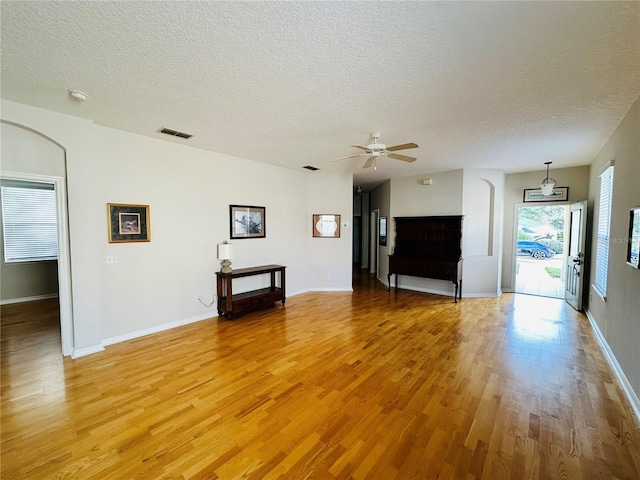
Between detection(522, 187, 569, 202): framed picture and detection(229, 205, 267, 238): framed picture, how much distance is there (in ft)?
18.8

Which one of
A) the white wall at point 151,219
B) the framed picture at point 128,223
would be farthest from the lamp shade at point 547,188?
the framed picture at point 128,223

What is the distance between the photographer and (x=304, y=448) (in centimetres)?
183

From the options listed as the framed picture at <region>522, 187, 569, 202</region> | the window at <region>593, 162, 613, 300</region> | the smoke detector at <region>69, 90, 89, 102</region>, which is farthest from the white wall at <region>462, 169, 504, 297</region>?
the smoke detector at <region>69, 90, 89, 102</region>

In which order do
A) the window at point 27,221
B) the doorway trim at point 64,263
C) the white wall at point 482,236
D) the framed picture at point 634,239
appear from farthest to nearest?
the white wall at point 482,236, the window at point 27,221, the doorway trim at point 64,263, the framed picture at point 634,239

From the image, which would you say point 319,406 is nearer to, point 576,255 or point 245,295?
point 245,295

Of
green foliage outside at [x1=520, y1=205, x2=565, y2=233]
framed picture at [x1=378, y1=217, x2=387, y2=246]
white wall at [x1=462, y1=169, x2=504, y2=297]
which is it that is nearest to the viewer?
white wall at [x1=462, y1=169, x2=504, y2=297]

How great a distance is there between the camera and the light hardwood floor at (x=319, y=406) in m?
1.71

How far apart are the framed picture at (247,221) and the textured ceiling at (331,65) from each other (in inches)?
61.3

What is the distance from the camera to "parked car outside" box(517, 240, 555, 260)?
1061 centimetres

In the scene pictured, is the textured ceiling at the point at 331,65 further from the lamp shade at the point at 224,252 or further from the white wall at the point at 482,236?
the white wall at the point at 482,236

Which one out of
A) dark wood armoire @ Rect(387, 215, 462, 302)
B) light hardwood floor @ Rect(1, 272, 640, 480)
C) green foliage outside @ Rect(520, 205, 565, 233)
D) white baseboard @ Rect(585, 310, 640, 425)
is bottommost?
light hardwood floor @ Rect(1, 272, 640, 480)

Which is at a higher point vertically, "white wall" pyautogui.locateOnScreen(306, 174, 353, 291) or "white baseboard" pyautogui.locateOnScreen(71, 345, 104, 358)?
"white wall" pyautogui.locateOnScreen(306, 174, 353, 291)

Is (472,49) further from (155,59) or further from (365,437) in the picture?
(365,437)

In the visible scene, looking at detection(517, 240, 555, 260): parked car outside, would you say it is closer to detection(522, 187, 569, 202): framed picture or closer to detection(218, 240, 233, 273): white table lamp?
detection(522, 187, 569, 202): framed picture
